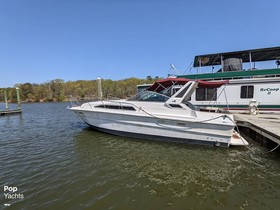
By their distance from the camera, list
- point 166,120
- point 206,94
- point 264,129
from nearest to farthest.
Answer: point 264,129
point 166,120
point 206,94

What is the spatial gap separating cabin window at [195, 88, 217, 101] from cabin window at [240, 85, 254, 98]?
1549 mm

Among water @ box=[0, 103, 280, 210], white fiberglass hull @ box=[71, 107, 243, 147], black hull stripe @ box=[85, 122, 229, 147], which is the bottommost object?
water @ box=[0, 103, 280, 210]

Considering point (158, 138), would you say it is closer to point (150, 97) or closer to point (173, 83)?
point (150, 97)

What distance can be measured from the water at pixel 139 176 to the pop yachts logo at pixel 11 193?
7 centimetres

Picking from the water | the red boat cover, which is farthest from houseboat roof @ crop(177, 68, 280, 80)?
the water

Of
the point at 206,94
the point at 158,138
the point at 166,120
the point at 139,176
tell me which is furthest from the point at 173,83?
the point at 206,94

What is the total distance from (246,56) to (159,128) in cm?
989

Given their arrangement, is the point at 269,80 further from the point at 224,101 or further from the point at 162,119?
the point at 162,119

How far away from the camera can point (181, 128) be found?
7691 millimetres

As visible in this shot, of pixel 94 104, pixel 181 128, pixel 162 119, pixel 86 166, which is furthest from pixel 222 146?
pixel 94 104

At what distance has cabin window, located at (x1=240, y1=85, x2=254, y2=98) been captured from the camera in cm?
1124

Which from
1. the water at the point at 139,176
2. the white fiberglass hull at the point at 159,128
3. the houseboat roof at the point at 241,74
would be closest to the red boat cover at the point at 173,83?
the white fiberglass hull at the point at 159,128

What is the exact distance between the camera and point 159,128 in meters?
8.03

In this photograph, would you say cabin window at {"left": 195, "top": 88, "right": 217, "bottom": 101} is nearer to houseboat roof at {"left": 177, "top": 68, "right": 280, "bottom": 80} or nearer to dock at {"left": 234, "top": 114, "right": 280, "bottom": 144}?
houseboat roof at {"left": 177, "top": 68, "right": 280, "bottom": 80}
